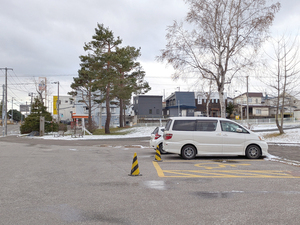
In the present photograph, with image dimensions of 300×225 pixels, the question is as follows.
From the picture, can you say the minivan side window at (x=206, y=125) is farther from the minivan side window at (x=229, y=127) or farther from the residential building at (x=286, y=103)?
the residential building at (x=286, y=103)

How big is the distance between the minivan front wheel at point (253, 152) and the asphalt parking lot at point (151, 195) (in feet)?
7.04

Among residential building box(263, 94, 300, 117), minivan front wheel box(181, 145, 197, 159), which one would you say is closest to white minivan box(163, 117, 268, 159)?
minivan front wheel box(181, 145, 197, 159)

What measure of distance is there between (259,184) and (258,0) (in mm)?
18855

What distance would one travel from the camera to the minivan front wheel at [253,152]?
42.1ft

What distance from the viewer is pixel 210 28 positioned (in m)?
22.8

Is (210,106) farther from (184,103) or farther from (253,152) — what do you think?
(253,152)

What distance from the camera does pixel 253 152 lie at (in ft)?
42.2

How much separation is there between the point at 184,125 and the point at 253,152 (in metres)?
3.35

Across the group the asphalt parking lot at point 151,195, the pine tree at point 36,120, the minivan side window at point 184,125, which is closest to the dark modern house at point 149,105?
the pine tree at point 36,120

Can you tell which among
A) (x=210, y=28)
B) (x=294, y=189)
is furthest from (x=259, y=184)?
(x=210, y=28)

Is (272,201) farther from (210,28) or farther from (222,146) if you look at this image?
(210,28)

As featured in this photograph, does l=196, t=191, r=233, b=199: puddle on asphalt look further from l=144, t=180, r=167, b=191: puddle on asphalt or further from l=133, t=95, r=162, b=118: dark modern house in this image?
l=133, t=95, r=162, b=118: dark modern house

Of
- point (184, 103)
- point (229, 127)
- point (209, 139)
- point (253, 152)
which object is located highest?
point (184, 103)

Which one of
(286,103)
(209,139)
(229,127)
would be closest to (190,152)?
(209,139)
